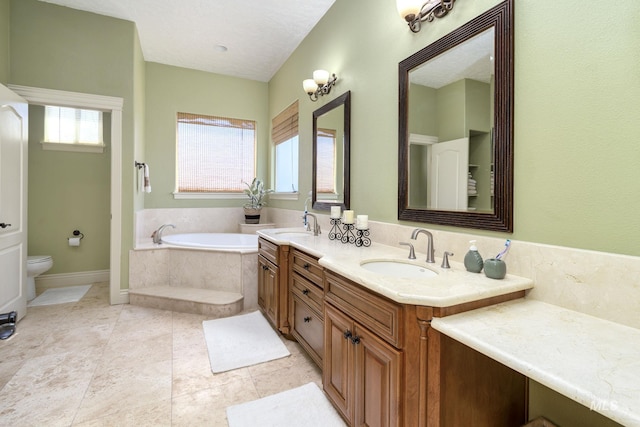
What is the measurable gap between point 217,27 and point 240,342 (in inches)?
119

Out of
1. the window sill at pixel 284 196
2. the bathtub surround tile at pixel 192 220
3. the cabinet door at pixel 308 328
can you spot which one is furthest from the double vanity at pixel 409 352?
the bathtub surround tile at pixel 192 220

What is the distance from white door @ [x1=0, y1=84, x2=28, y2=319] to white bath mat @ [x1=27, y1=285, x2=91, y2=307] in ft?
1.24

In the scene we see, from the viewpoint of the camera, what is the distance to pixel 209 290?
10.2ft

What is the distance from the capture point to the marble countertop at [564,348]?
1.94ft

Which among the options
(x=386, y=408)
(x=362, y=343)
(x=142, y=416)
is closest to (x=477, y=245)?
(x=362, y=343)

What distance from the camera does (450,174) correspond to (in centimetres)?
156

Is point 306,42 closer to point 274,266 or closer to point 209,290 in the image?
point 274,266

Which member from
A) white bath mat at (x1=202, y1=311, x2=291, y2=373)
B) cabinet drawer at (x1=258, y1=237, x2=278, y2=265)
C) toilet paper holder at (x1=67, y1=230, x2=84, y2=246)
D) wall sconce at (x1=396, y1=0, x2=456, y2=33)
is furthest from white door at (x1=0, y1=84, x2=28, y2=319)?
wall sconce at (x1=396, y1=0, x2=456, y2=33)

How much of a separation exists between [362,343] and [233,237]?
3046mm

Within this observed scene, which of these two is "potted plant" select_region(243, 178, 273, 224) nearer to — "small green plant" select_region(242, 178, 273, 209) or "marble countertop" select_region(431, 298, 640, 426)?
"small green plant" select_region(242, 178, 273, 209)

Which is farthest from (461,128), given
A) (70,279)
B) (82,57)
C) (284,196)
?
(70,279)

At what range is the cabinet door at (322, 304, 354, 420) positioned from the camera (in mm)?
1328

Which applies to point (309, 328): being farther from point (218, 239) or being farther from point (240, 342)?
point (218, 239)

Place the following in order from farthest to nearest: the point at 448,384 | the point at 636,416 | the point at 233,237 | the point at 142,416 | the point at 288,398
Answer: the point at 233,237, the point at 288,398, the point at 142,416, the point at 448,384, the point at 636,416
